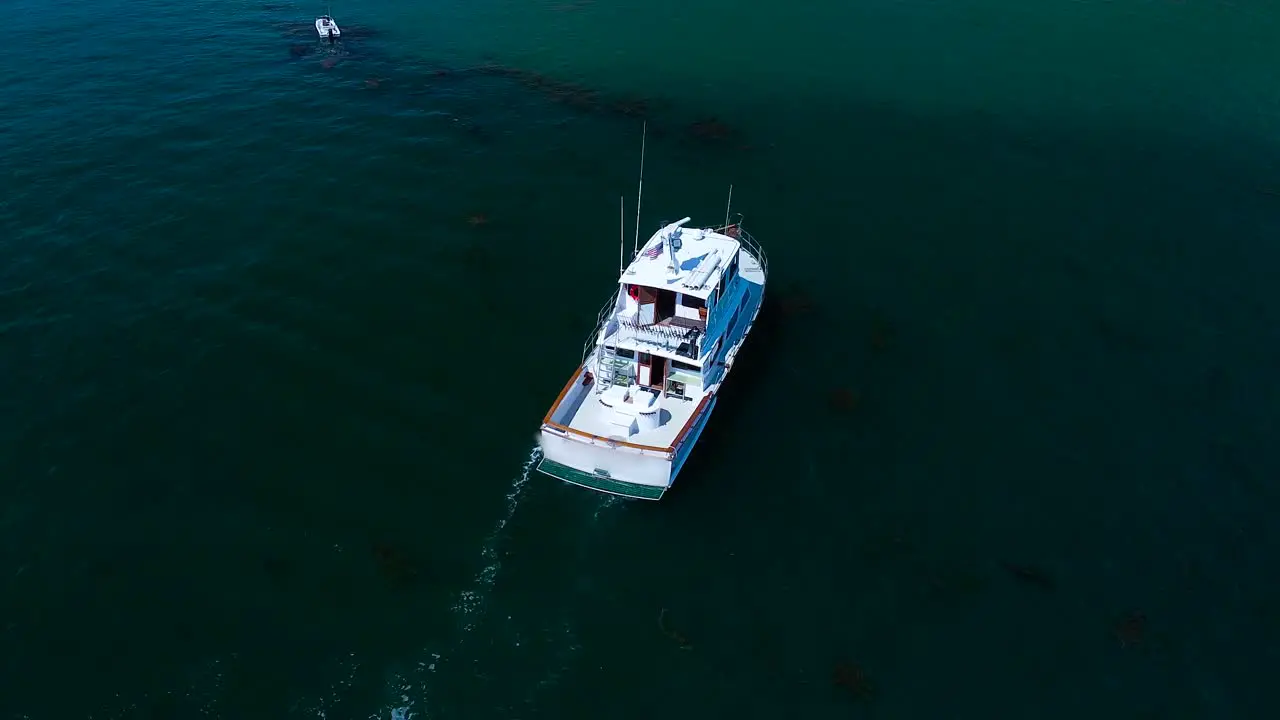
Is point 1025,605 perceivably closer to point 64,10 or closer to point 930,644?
point 930,644

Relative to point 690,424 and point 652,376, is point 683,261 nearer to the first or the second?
point 652,376

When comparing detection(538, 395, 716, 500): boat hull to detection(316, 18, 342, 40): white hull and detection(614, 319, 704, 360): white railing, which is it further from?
detection(316, 18, 342, 40): white hull

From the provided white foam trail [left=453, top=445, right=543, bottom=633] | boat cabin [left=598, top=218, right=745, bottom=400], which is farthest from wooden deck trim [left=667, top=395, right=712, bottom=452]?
white foam trail [left=453, top=445, right=543, bottom=633]

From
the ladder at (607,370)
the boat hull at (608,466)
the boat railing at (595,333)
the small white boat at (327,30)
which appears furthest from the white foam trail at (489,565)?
the small white boat at (327,30)

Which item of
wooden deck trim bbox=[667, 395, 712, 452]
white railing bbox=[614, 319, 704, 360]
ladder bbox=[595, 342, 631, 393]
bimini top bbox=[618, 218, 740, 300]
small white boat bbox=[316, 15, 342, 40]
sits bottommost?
wooden deck trim bbox=[667, 395, 712, 452]

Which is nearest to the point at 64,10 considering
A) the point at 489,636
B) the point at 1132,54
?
the point at 489,636

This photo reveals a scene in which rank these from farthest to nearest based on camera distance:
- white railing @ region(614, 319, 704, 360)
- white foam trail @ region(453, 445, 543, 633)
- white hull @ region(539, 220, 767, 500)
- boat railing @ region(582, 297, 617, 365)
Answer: boat railing @ region(582, 297, 617, 365) < white railing @ region(614, 319, 704, 360) < white hull @ region(539, 220, 767, 500) < white foam trail @ region(453, 445, 543, 633)
